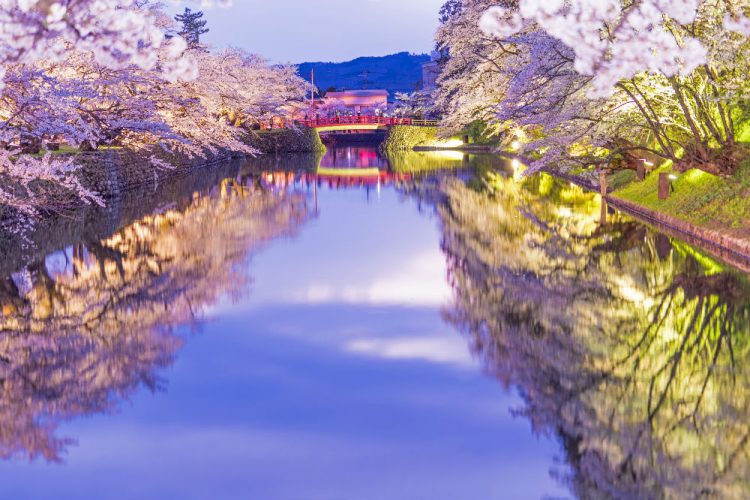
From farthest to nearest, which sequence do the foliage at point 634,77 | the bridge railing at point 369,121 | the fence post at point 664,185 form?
the bridge railing at point 369,121 < the fence post at point 664,185 < the foliage at point 634,77

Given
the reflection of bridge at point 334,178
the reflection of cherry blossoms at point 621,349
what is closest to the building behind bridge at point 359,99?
the reflection of bridge at point 334,178

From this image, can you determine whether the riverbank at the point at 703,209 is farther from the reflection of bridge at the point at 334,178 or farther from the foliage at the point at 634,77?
the reflection of bridge at the point at 334,178

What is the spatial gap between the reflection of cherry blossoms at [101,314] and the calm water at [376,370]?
4 cm

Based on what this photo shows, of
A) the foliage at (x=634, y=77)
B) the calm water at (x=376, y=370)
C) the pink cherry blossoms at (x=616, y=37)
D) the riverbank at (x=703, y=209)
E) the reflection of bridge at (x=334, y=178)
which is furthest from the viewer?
the reflection of bridge at (x=334, y=178)

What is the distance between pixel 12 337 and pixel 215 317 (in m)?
2.65

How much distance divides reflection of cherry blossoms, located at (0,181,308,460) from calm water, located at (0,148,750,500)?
4cm

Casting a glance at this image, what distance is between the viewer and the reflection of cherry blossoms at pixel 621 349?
6848 millimetres

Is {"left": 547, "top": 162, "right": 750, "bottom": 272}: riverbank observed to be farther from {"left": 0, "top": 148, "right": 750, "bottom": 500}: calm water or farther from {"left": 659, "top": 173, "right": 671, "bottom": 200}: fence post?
{"left": 0, "top": 148, "right": 750, "bottom": 500}: calm water

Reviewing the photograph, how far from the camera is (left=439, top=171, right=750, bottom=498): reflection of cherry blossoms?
685cm

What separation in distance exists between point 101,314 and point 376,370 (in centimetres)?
469

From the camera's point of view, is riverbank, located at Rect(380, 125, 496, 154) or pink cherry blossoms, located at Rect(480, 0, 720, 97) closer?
pink cherry blossoms, located at Rect(480, 0, 720, 97)

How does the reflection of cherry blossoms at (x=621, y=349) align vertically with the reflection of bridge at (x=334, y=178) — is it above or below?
above

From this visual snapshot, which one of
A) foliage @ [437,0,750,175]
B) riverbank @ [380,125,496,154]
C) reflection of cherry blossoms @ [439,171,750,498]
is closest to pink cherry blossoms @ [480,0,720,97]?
foliage @ [437,0,750,175]

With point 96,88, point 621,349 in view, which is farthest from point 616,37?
point 96,88
